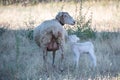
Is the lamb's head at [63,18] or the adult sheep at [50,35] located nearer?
the adult sheep at [50,35]

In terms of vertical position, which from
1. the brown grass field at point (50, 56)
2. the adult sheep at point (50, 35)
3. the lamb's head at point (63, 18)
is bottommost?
the brown grass field at point (50, 56)

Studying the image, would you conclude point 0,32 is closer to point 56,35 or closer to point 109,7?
point 56,35

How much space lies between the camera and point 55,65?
1010cm

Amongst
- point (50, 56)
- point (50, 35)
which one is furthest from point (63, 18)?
point (50, 56)

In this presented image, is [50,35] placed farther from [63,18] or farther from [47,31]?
[63,18]

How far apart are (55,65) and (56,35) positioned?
114cm

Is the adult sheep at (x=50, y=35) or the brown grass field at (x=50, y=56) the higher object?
the adult sheep at (x=50, y=35)

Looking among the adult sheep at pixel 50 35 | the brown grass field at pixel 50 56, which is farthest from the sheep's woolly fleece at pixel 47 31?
the brown grass field at pixel 50 56

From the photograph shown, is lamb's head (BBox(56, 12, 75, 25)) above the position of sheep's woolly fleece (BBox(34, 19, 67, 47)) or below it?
above

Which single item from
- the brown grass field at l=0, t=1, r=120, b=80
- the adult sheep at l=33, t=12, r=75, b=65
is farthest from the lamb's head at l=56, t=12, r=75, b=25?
the brown grass field at l=0, t=1, r=120, b=80

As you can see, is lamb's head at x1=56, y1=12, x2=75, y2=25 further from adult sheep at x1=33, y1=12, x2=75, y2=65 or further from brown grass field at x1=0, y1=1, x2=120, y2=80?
brown grass field at x1=0, y1=1, x2=120, y2=80

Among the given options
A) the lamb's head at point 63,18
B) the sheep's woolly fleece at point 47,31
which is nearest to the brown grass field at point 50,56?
the sheep's woolly fleece at point 47,31

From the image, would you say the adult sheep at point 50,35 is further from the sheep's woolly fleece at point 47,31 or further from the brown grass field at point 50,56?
the brown grass field at point 50,56

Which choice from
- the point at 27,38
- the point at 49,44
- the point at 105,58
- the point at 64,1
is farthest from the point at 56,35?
the point at 64,1
